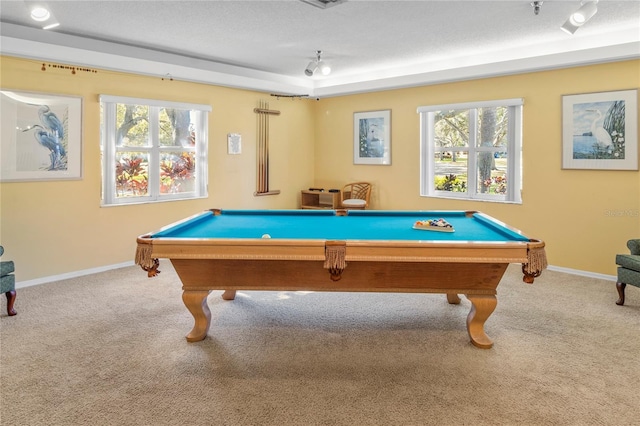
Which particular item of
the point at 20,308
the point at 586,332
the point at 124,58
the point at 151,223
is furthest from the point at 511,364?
the point at 124,58

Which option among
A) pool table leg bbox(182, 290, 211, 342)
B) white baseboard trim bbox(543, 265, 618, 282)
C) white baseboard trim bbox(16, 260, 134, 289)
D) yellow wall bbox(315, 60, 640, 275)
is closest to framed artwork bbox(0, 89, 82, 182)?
white baseboard trim bbox(16, 260, 134, 289)

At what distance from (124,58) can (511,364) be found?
4.82 m

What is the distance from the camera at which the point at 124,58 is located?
192 inches

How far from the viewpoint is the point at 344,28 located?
4301 millimetres

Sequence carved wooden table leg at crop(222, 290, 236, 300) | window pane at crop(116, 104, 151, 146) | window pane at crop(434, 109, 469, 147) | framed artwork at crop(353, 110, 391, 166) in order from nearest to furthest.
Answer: carved wooden table leg at crop(222, 290, 236, 300) < window pane at crop(116, 104, 151, 146) < window pane at crop(434, 109, 469, 147) < framed artwork at crop(353, 110, 391, 166)

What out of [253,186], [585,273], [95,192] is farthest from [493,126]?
[95,192]

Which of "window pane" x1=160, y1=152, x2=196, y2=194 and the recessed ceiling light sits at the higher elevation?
the recessed ceiling light

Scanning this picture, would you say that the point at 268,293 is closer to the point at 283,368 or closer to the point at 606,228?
the point at 283,368

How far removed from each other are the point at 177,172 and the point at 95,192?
1142 millimetres

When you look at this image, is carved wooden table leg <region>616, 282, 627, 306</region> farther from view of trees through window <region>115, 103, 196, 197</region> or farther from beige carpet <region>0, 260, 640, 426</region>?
view of trees through window <region>115, 103, 196, 197</region>

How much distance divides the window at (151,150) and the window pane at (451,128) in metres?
3.18

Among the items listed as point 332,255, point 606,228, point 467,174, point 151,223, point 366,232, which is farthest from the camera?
point 467,174

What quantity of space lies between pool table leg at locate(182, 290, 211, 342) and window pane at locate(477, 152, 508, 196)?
4.06m

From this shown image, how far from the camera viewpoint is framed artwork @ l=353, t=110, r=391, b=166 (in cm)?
657
